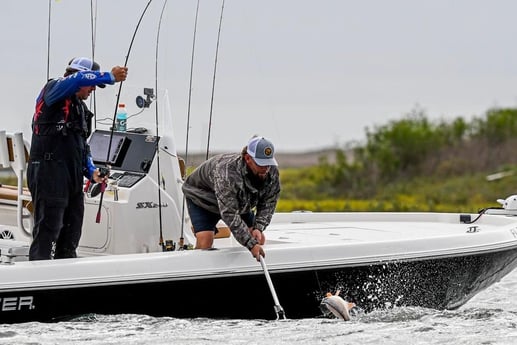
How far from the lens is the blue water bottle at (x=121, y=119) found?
8633 mm

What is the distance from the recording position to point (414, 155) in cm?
2659

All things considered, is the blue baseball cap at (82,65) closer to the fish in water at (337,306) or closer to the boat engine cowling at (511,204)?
the fish in water at (337,306)

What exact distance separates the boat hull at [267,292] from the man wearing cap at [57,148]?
0.50 m

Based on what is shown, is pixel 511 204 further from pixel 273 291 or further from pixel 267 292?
pixel 273 291

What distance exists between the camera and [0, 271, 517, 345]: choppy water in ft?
22.6

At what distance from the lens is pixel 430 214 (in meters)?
10.7

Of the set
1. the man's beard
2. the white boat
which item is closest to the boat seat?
the white boat

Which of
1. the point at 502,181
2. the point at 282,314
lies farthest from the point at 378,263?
the point at 502,181

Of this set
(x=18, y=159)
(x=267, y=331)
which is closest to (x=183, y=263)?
(x=267, y=331)

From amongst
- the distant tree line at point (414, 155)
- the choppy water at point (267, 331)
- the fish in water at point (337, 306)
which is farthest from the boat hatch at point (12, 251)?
the distant tree line at point (414, 155)

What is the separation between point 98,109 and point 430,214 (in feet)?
11.6

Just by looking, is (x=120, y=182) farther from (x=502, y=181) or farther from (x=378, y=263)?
(x=502, y=181)

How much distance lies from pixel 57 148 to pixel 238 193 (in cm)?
121

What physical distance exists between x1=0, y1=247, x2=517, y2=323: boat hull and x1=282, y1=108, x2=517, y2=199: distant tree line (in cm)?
Result: 1577
